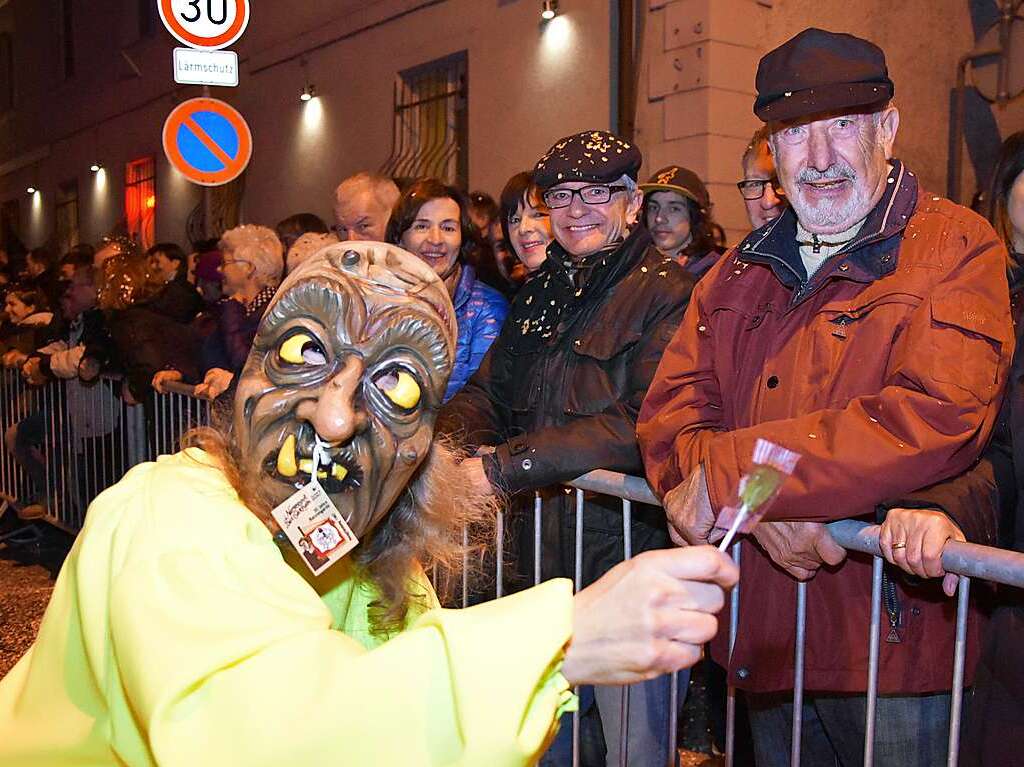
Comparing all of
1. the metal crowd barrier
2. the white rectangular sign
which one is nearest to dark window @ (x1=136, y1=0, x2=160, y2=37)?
the white rectangular sign

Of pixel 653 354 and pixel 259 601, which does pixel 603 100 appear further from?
pixel 259 601

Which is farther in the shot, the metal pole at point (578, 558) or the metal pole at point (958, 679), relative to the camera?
the metal pole at point (578, 558)

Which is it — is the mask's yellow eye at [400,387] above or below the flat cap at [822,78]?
below

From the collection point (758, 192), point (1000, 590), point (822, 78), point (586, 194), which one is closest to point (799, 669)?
point (1000, 590)

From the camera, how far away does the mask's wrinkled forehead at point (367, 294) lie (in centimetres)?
180

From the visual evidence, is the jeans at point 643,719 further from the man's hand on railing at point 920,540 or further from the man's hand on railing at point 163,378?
the man's hand on railing at point 163,378

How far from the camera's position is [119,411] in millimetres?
6465

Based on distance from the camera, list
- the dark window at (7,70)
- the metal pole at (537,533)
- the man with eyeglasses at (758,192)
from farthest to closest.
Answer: the dark window at (7,70)
the man with eyeglasses at (758,192)
the metal pole at (537,533)

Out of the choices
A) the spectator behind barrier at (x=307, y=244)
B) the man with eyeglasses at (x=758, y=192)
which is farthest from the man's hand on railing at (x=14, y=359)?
the man with eyeglasses at (x=758, y=192)

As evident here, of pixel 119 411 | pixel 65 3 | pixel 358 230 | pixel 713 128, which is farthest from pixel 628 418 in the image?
pixel 65 3

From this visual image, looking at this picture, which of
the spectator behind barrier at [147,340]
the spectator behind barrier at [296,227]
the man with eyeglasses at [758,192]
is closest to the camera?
the man with eyeglasses at [758,192]

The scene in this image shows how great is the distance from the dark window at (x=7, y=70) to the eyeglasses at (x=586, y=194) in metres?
26.1

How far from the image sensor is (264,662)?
52.0 inches

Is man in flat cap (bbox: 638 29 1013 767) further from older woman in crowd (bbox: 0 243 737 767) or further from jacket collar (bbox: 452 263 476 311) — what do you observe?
jacket collar (bbox: 452 263 476 311)
